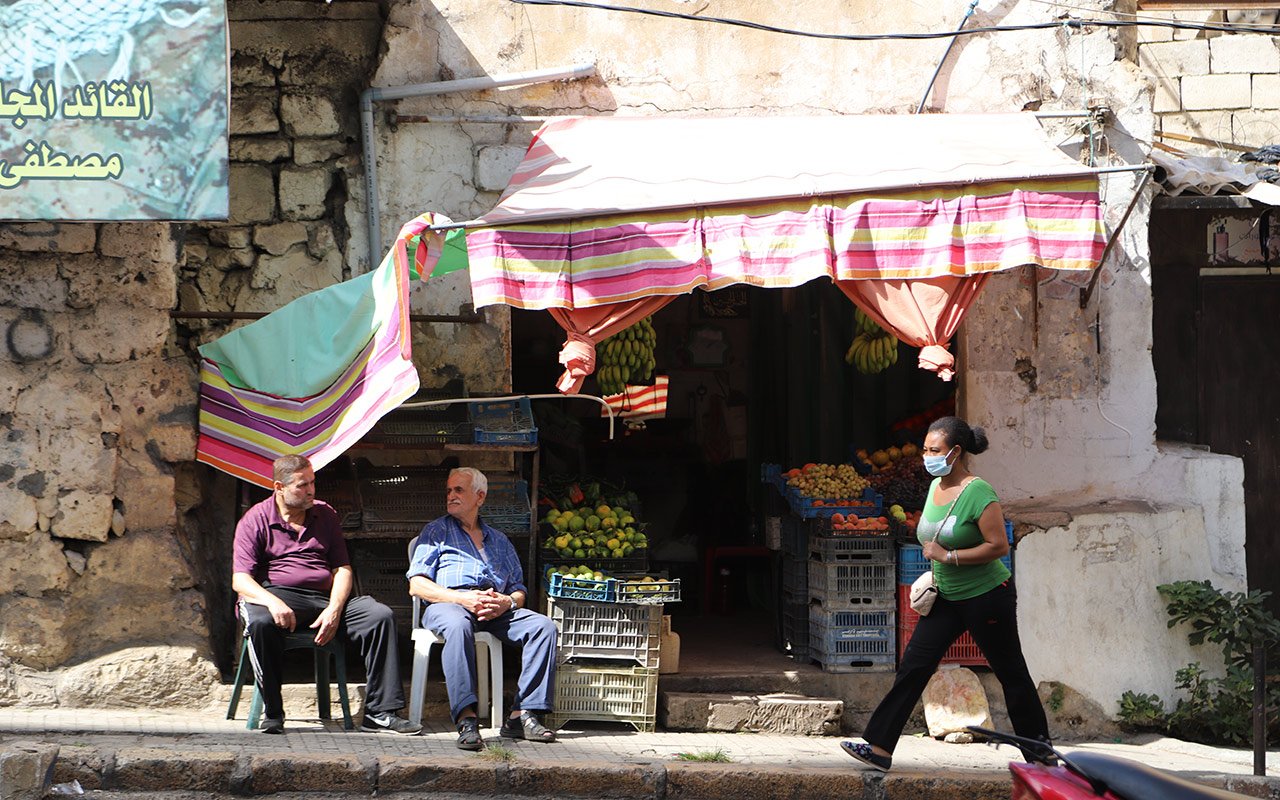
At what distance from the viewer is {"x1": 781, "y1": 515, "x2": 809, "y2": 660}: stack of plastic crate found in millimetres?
8289

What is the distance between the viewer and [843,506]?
26.5ft

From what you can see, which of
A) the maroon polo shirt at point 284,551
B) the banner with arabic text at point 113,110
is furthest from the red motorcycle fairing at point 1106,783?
the banner with arabic text at point 113,110

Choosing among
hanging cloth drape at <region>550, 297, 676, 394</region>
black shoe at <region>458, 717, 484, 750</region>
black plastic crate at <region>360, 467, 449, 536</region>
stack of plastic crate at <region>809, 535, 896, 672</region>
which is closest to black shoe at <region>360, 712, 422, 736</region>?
black shoe at <region>458, 717, 484, 750</region>

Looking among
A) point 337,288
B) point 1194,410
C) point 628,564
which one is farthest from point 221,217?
point 1194,410

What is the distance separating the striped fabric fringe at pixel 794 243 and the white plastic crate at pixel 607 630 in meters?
1.59

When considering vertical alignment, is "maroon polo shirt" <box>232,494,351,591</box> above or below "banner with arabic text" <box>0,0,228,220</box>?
below

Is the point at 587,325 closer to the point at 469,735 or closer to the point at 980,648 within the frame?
the point at 469,735

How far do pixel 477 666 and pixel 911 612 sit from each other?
99.4 inches

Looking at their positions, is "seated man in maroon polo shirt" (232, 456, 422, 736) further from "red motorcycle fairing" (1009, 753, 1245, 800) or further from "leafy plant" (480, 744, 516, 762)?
"red motorcycle fairing" (1009, 753, 1245, 800)

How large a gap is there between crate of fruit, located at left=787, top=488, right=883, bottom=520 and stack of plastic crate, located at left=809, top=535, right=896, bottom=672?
15cm

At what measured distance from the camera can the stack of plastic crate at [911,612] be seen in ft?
26.2

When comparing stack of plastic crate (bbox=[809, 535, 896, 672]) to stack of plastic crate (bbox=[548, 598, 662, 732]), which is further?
stack of plastic crate (bbox=[809, 535, 896, 672])

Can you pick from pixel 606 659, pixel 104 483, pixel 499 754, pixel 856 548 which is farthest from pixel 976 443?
pixel 104 483

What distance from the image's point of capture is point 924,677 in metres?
6.37
